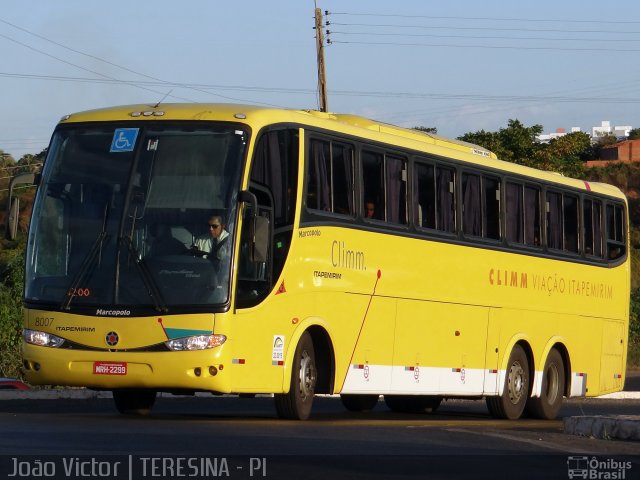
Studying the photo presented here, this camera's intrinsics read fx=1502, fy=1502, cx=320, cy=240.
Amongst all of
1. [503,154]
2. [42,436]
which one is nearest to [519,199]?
[42,436]

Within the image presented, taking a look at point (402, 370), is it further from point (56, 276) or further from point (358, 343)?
point (56, 276)

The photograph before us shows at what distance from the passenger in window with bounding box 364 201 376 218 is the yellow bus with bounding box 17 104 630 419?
0.08 feet

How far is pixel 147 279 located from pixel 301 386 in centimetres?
230

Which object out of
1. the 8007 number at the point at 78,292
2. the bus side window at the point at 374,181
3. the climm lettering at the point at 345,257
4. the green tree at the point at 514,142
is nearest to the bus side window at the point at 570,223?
the bus side window at the point at 374,181

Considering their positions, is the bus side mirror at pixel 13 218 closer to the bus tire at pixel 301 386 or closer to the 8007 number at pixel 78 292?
the 8007 number at pixel 78 292

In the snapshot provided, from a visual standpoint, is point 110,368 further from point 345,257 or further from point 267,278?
point 345,257

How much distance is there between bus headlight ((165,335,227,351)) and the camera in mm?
15469

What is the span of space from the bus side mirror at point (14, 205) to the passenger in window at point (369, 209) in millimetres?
4015

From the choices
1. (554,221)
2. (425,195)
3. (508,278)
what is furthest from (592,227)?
(425,195)

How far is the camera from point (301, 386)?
1678 cm

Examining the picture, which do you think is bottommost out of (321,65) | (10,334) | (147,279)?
(147,279)

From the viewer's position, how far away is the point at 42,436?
43.1 ft

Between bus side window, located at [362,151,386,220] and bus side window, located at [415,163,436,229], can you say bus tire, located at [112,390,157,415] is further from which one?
bus side window, located at [415,163,436,229]

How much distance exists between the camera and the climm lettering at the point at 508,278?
2133 centimetres
